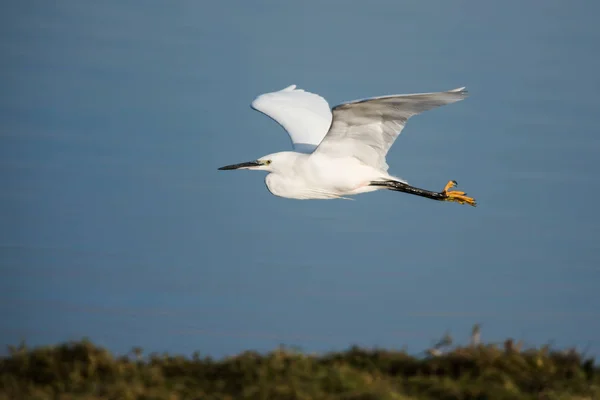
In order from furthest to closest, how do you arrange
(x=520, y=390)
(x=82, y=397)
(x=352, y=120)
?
(x=352, y=120), (x=520, y=390), (x=82, y=397)

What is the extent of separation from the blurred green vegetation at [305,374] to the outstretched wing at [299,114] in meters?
4.56

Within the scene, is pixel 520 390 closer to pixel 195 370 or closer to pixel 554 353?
pixel 554 353

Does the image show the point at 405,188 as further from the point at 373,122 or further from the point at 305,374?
the point at 305,374

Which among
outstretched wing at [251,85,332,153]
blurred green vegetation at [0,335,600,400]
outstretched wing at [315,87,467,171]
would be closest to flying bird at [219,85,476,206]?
outstretched wing at [315,87,467,171]

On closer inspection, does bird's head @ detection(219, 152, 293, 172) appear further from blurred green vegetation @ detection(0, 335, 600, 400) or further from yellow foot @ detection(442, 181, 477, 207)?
blurred green vegetation @ detection(0, 335, 600, 400)

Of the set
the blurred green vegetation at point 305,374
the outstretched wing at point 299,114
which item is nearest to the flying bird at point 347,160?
the outstretched wing at point 299,114

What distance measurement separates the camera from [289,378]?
4305 mm

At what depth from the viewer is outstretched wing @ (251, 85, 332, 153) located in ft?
31.2

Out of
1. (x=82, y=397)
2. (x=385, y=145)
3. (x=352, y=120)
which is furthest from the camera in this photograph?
(x=385, y=145)

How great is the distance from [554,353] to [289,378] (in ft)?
5.46

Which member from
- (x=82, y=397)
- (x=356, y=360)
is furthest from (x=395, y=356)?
(x=82, y=397)

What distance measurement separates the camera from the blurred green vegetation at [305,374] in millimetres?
4086

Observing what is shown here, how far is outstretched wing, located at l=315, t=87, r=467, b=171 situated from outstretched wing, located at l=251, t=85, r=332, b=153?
100cm

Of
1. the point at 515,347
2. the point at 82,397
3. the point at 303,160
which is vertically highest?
the point at 303,160
